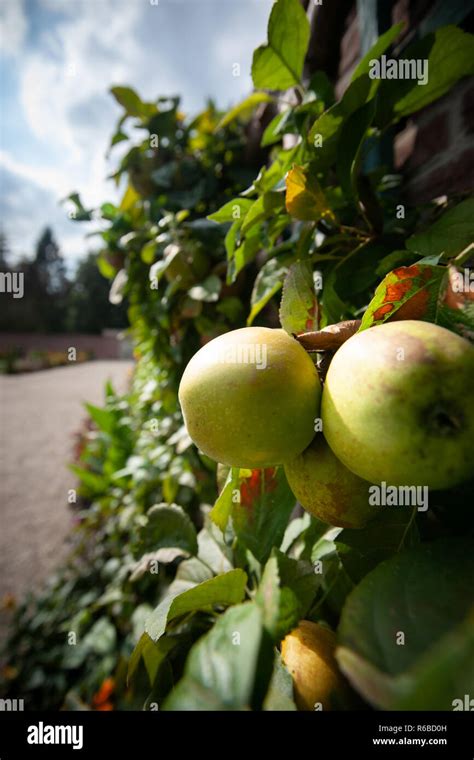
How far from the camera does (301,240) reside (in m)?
0.77

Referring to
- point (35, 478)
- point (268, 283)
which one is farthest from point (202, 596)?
point (35, 478)

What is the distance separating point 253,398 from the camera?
435 mm

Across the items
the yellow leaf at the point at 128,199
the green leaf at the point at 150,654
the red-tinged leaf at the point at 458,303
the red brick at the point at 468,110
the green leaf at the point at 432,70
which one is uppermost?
the yellow leaf at the point at 128,199

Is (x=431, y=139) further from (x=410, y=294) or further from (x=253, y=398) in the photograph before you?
(x=253, y=398)

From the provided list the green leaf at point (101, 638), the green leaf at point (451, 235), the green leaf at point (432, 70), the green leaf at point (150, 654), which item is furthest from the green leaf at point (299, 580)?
the green leaf at point (101, 638)

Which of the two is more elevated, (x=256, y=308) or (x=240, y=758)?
(x=256, y=308)

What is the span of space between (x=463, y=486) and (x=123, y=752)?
1.75 feet

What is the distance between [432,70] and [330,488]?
0.75m

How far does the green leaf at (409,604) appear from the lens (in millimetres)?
315

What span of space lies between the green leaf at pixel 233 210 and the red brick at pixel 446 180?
18.4 inches

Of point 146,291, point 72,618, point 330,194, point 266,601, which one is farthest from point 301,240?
point 72,618

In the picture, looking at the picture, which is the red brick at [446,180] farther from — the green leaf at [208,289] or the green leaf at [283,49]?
the green leaf at [208,289]

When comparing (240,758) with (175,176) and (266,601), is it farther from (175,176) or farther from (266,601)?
(175,176)

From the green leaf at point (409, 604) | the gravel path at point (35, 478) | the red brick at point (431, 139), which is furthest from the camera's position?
the gravel path at point (35, 478)
